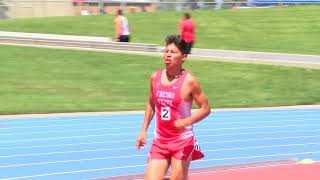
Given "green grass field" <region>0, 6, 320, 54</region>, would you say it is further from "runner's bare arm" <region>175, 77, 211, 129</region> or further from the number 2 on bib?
the number 2 on bib

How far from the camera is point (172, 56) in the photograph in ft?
19.0

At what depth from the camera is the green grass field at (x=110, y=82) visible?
16.3 m

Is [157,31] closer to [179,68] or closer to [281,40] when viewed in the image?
[281,40]

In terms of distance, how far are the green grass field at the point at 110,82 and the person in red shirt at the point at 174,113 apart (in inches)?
356

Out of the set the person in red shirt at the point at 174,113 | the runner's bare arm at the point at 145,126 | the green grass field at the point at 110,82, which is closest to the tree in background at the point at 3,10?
the green grass field at the point at 110,82

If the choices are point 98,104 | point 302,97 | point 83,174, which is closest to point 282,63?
point 302,97

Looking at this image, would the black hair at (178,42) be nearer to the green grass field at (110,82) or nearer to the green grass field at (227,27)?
the green grass field at (110,82)

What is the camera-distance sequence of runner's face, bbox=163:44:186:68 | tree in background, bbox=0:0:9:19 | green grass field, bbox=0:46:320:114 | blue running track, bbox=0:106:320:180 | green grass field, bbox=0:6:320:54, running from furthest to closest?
tree in background, bbox=0:0:9:19, green grass field, bbox=0:6:320:54, green grass field, bbox=0:46:320:114, blue running track, bbox=0:106:320:180, runner's face, bbox=163:44:186:68

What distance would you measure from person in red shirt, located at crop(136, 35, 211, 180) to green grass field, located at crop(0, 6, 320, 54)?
72.0ft

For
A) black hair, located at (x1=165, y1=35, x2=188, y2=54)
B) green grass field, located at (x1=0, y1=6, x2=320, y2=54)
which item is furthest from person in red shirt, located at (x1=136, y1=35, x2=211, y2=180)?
green grass field, located at (x1=0, y1=6, x2=320, y2=54)

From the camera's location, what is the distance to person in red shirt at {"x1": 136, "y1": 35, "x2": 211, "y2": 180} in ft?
19.1

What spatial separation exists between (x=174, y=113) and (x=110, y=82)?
13.6 m

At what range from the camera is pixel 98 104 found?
16141mm

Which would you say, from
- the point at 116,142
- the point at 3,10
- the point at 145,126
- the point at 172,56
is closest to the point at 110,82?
the point at 116,142
